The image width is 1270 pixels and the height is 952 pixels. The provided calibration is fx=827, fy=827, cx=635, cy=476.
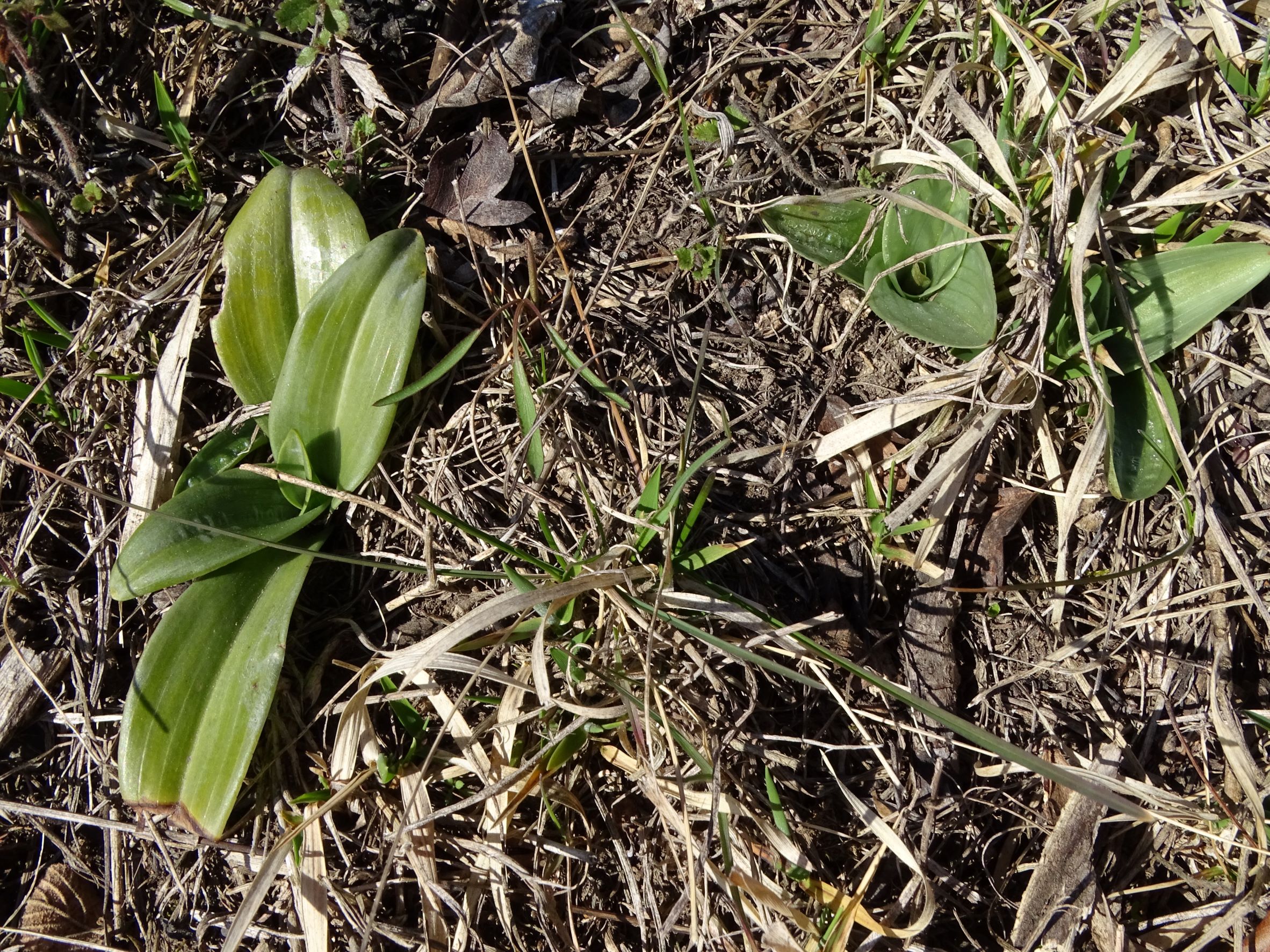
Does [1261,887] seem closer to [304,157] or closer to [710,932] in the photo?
[710,932]

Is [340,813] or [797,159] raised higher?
[797,159]

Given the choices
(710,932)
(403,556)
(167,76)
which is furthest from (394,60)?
(710,932)

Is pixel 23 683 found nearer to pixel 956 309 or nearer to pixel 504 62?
pixel 504 62

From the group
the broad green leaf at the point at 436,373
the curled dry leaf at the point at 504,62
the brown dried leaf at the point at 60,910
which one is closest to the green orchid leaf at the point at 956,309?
the broad green leaf at the point at 436,373

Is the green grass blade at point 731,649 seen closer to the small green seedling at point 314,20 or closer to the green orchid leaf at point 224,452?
the green orchid leaf at point 224,452

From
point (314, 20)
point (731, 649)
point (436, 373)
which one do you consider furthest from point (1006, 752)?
point (314, 20)
